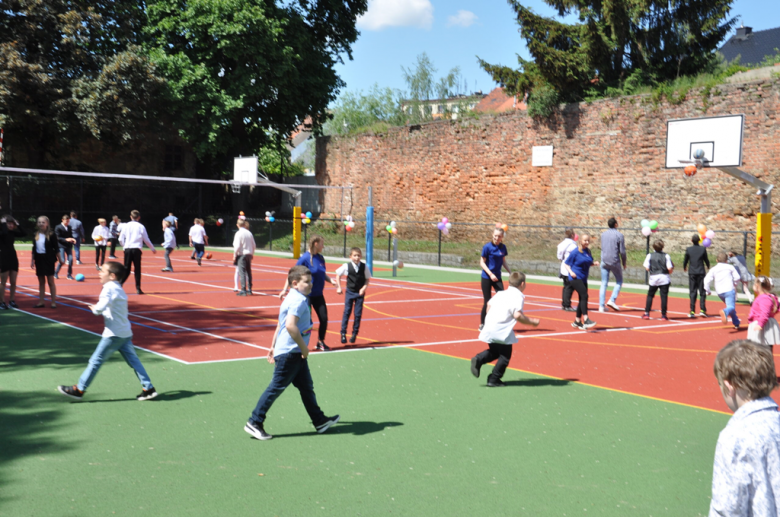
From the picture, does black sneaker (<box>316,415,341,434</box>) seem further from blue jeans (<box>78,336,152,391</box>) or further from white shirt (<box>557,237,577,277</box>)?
white shirt (<box>557,237,577,277</box>)

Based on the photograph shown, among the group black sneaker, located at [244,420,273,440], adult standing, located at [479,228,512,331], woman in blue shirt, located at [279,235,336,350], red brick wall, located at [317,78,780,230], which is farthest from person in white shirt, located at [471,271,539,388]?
red brick wall, located at [317,78,780,230]

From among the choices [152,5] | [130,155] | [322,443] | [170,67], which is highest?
[152,5]

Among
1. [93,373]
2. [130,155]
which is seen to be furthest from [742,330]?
[130,155]

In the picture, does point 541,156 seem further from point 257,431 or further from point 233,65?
point 257,431

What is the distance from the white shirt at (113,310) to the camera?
7.56m

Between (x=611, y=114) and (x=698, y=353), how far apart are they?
19933 mm

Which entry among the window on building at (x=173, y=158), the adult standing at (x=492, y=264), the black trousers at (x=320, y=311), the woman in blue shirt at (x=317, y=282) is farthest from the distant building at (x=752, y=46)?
the black trousers at (x=320, y=311)

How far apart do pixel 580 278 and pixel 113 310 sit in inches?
364

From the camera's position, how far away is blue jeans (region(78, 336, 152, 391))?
7598 mm

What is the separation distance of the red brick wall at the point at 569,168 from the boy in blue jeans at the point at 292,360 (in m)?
22.3

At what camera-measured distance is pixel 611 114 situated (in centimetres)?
2944

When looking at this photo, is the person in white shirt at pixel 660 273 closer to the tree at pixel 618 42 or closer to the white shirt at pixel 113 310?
the white shirt at pixel 113 310

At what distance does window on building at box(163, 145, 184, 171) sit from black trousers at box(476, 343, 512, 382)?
3962 centimetres

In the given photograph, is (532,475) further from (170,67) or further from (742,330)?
(170,67)
